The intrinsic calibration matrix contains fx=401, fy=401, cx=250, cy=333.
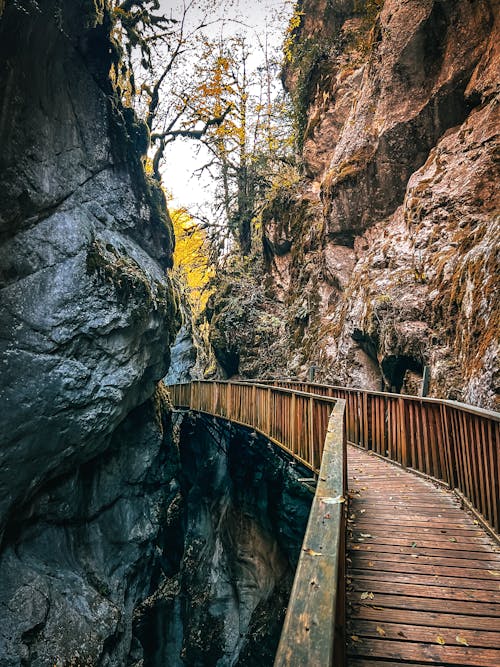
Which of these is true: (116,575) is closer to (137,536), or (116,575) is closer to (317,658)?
(137,536)

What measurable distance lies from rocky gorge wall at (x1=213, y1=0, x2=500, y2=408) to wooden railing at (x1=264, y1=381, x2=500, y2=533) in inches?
42.6

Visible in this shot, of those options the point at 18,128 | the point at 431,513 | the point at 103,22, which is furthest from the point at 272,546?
the point at 103,22

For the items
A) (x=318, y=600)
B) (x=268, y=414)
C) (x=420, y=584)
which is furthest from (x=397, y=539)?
(x=268, y=414)

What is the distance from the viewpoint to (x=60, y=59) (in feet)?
29.8

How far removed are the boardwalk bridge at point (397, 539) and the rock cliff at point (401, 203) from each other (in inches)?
56.9

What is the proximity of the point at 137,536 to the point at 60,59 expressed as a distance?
12614 millimetres

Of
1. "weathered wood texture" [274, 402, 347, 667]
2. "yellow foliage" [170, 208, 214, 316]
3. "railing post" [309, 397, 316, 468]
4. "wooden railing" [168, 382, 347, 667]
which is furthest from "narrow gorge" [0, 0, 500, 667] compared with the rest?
"yellow foliage" [170, 208, 214, 316]

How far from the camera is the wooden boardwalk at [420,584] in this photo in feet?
7.97

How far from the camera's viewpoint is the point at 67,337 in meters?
8.60

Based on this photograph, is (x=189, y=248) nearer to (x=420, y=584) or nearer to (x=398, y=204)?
(x=398, y=204)

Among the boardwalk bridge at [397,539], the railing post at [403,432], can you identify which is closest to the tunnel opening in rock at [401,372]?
the boardwalk bridge at [397,539]

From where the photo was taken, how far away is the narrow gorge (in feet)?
25.6

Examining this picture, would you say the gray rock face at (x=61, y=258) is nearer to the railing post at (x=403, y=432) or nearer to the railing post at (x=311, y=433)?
the railing post at (x=311, y=433)

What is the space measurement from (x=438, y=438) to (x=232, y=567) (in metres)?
13.2
